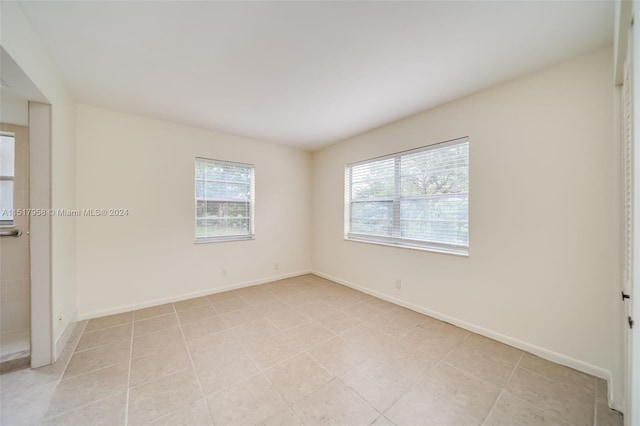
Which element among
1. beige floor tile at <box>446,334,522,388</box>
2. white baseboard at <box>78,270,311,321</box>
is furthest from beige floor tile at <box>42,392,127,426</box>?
beige floor tile at <box>446,334,522,388</box>

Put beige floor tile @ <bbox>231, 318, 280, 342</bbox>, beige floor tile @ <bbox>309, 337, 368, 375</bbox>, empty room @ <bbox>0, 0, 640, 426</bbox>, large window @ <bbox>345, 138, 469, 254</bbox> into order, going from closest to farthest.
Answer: empty room @ <bbox>0, 0, 640, 426</bbox>, beige floor tile @ <bbox>309, 337, 368, 375</bbox>, beige floor tile @ <bbox>231, 318, 280, 342</bbox>, large window @ <bbox>345, 138, 469, 254</bbox>

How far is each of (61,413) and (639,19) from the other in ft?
11.0

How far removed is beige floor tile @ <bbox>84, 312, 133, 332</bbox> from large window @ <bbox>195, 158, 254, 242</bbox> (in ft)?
3.95

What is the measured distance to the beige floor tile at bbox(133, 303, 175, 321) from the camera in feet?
8.86

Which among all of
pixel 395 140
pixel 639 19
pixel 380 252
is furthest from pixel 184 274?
pixel 639 19

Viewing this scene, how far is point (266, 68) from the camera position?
1972 mm

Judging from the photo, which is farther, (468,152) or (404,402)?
(468,152)

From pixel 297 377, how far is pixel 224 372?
58cm

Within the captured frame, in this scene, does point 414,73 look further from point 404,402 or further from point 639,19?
point 404,402

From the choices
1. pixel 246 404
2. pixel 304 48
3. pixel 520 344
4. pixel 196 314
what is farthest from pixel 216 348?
pixel 520 344

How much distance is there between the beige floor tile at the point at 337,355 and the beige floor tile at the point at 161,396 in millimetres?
925

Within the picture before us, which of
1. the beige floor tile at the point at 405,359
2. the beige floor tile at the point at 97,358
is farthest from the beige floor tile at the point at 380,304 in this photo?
the beige floor tile at the point at 97,358

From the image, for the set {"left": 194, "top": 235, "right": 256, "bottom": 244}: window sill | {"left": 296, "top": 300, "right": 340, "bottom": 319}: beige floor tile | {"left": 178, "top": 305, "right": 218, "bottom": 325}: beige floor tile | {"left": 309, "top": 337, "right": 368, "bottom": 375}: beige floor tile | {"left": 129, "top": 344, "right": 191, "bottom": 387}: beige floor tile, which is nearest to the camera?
{"left": 129, "top": 344, "right": 191, "bottom": 387}: beige floor tile

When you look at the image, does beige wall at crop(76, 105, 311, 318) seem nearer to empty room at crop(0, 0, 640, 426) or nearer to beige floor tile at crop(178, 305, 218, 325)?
empty room at crop(0, 0, 640, 426)
